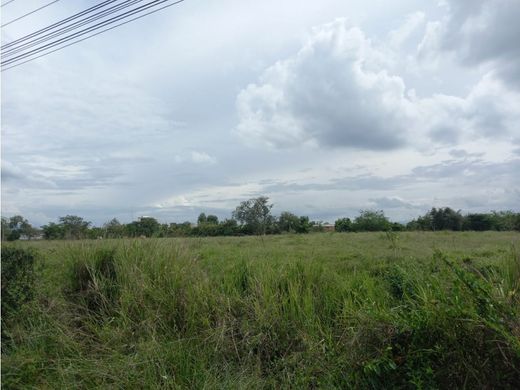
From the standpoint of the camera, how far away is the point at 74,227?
25.4ft

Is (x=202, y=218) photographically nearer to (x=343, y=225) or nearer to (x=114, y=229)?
(x=114, y=229)

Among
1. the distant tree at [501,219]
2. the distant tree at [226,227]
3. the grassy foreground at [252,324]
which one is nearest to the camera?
the grassy foreground at [252,324]

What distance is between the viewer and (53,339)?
475cm

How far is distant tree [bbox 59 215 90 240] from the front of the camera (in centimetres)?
730

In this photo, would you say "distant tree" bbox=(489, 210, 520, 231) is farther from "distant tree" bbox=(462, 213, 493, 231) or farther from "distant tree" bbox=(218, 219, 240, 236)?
"distant tree" bbox=(218, 219, 240, 236)

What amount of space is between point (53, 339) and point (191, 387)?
203 cm

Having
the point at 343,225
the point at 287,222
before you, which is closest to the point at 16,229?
the point at 287,222

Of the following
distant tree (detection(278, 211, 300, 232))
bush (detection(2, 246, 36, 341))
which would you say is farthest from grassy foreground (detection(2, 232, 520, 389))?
distant tree (detection(278, 211, 300, 232))

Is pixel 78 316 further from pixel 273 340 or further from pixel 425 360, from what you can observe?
pixel 425 360

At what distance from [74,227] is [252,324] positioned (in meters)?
4.77

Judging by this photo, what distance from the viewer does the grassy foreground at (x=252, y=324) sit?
10.3ft

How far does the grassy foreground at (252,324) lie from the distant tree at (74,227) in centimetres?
92

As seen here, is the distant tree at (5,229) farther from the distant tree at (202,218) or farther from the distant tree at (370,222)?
the distant tree at (370,222)

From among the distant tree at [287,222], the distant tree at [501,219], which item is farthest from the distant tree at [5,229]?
the distant tree at [501,219]
